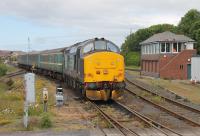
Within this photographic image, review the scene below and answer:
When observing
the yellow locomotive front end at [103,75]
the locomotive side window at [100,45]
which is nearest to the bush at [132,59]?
the locomotive side window at [100,45]

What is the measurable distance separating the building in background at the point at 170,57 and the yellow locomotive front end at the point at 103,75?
29586 mm

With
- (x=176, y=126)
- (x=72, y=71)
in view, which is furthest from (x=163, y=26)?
(x=176, y=126)

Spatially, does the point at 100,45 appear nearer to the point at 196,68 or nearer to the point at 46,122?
the point at 46,122

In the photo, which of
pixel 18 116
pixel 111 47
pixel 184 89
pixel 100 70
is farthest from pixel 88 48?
pixel 184 89

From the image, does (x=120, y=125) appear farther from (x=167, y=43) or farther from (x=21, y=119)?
(x=167, y=43)

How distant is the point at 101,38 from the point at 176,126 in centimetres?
902

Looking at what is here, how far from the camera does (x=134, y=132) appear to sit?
14.0 meters

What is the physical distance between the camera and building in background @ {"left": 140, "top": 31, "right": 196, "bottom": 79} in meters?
51.9

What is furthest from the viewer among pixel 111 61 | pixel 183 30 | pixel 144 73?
pixel 183 30

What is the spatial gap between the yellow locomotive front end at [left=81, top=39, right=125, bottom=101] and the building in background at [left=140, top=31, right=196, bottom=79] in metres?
29.6

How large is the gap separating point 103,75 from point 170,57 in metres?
31.4

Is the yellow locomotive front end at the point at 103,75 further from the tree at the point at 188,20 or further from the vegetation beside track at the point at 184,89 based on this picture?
the tree at the point at 188,20

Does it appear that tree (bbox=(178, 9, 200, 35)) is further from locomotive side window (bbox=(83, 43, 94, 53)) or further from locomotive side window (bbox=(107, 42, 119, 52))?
locomotive side window (bbox=(83, 43, 94, 53))

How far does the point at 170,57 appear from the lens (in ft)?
173
